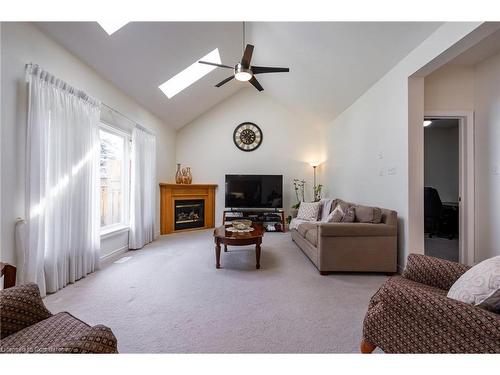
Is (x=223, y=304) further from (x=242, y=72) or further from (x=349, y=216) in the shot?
(x=242, y=72)

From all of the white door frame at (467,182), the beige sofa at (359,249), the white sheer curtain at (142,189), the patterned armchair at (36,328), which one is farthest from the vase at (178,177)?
the white door frame at (467,182)

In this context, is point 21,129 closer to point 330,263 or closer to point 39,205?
point 39,205

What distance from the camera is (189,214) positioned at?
5703 millimetres

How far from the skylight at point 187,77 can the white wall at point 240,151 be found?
1474 millimetres

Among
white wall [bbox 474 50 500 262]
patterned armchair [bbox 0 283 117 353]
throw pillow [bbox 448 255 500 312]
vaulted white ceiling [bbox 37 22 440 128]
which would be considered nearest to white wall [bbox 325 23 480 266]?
vaulted white ceiling [bbox 37 22 440 128]

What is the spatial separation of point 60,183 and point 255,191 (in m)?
3.89

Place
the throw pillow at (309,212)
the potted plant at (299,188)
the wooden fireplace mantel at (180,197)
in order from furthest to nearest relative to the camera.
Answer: the potted plant at (299,188) → the wooden fireplace mantel at (180,197) → the throw pillow at (309,212)

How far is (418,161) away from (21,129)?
4022 mm

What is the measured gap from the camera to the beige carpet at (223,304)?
1592mm

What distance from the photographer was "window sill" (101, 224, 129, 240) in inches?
131

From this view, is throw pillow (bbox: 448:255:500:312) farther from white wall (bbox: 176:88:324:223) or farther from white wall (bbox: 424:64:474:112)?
white wall (bbox: 176:88:324:223)

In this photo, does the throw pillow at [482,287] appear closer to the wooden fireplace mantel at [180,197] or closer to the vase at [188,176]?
the wooden fireplace mantel at [180,197]

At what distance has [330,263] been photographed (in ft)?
9.23

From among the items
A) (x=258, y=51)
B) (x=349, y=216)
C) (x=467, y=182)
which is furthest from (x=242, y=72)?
(x=467, y=182)
